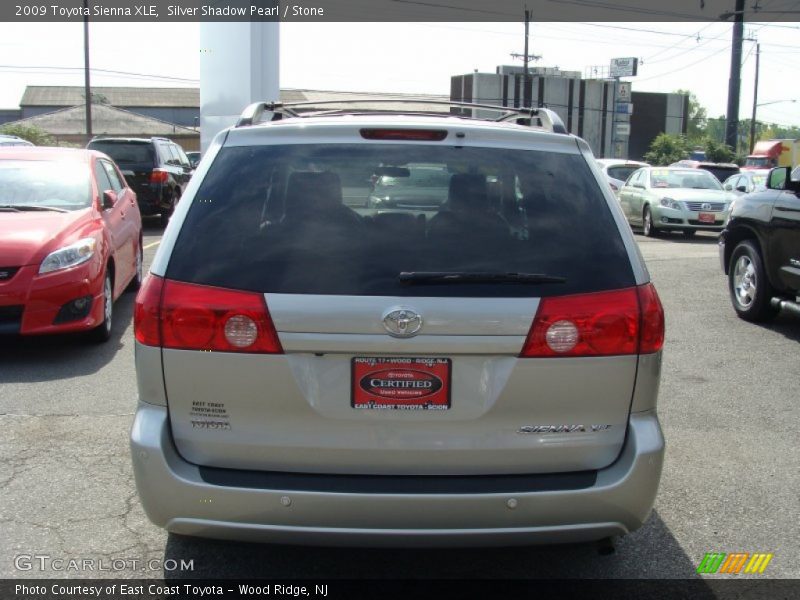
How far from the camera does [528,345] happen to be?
2.95 metres

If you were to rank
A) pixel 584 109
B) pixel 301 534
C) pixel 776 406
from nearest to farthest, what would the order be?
pixel 301 534 → pixel 776 406 → pixel 584 109

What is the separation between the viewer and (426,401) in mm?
2953

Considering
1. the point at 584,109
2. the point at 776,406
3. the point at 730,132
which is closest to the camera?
the point at 776,406

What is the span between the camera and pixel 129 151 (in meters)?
17.9

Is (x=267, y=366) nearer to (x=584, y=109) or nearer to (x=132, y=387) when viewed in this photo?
(x=132, y=387)

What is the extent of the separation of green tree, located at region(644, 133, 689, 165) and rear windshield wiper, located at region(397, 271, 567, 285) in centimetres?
5934

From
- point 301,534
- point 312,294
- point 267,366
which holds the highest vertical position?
point 312,294

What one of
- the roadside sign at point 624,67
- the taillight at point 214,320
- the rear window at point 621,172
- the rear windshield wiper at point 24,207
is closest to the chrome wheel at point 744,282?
the rear windshield wiper at point 24,207

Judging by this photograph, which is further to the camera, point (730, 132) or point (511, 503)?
point (730, 132)

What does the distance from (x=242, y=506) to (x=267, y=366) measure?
1.53ft

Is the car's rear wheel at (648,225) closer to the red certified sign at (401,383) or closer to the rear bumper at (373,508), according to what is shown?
the rear bumper at (373,508)

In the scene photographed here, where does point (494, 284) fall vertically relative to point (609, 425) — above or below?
above

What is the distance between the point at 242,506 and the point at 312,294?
73 centimetres

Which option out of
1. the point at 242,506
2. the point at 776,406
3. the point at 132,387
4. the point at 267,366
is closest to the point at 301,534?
the point at 242,506
